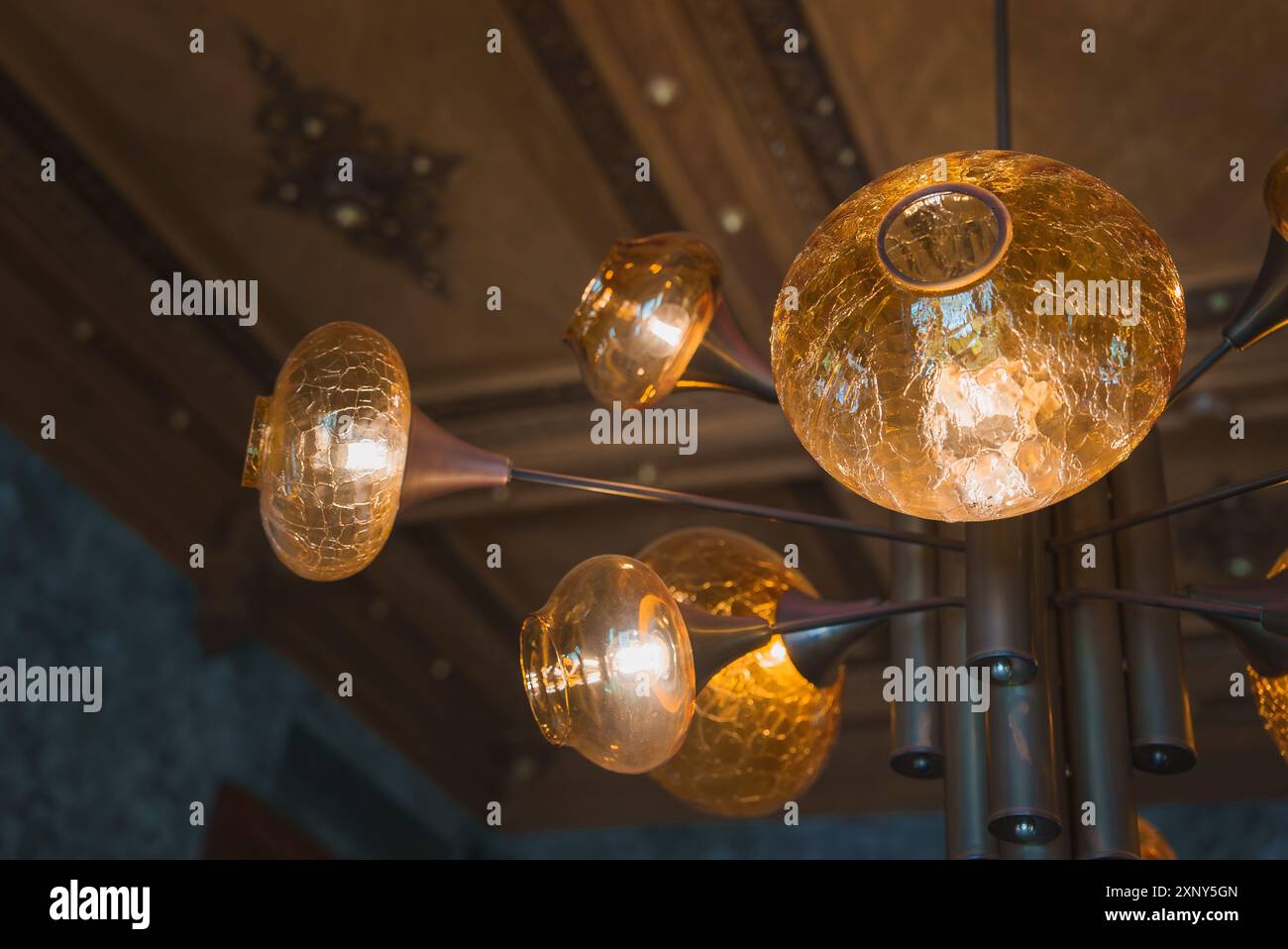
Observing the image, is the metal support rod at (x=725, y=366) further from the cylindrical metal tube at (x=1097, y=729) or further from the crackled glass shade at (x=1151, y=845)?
the crackled glass shade at (x=1151, y=845)

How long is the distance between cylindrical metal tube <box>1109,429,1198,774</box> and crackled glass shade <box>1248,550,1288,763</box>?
83 mm

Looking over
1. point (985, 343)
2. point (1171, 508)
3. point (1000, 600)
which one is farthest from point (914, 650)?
point (985, 343)

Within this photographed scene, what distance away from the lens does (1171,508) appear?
5.76 ft

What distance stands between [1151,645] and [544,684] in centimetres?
72

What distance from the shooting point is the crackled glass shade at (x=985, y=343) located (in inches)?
53.4

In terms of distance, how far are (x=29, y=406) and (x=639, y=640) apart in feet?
8.07

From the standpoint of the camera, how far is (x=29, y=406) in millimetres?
3586

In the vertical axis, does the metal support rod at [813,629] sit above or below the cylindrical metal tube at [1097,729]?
above

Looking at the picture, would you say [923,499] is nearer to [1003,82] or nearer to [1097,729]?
[1097,729]

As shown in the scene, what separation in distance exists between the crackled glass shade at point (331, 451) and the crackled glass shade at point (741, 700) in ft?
1.46

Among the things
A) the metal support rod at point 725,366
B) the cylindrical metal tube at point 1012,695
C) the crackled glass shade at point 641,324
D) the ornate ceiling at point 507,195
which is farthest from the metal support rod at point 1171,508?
the ornate ceiling at point 507,195

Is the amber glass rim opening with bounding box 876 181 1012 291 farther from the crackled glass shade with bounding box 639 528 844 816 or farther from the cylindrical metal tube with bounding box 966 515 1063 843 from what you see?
the crackled glass shade with bounding box 639 528 844 816
